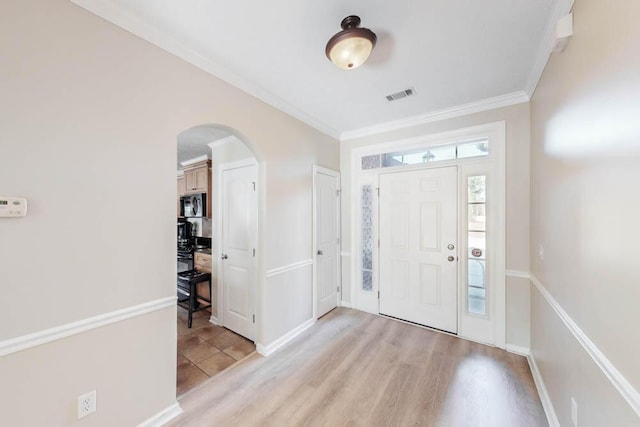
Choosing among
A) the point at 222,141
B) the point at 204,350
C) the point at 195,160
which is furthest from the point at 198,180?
the point at 204,350

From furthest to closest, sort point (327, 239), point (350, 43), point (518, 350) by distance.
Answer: point (327, 239) → point (518, 350) → point (350, 43)

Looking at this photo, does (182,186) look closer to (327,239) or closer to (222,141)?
(222,141)

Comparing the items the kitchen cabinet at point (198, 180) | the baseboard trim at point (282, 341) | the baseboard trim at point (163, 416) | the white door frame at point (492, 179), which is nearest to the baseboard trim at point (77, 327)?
the baseboard trim at point (163, 416)

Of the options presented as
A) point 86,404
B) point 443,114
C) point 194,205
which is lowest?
point 86,404

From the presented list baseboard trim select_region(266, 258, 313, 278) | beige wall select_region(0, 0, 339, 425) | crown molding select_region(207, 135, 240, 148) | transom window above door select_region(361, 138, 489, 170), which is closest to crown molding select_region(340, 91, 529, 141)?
transom window above door select_region(361, 138, 489, 170)

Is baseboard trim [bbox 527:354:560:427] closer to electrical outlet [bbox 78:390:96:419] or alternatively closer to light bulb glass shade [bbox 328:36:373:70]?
light bulb glass shade [bbox 328:36:373:70]

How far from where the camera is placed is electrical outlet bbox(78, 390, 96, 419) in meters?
1.32

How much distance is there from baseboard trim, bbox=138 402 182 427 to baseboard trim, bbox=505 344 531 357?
10.1ft

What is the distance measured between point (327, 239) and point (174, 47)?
8.53 feet

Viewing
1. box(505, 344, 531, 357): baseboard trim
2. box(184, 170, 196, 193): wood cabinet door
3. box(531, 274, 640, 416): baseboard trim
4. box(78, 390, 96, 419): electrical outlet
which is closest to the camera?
box(531, 274, 640, 416): baseboard trim

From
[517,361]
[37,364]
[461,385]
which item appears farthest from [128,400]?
[517,361]

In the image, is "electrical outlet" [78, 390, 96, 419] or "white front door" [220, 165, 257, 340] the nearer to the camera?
"electrical outlet" [78, 390, 96, 419]

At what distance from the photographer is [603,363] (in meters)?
1.00

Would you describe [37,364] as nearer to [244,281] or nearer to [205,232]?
[244,281]
